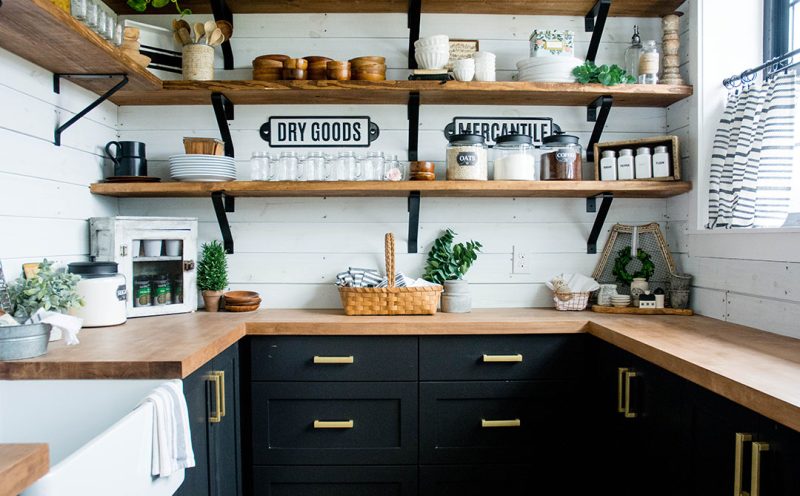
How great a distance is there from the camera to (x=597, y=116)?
2.63 metres

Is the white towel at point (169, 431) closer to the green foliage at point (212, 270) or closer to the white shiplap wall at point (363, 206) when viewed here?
the green foliage at point (212, 270)

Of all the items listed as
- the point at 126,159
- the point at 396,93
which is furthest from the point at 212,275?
the point at 396,93

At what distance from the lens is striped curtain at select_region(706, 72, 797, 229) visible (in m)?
1.87

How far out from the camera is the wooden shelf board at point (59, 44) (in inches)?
60.9

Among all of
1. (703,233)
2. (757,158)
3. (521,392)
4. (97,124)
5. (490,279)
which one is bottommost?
(521,392)

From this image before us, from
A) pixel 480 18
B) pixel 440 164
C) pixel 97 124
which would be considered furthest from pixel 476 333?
pixel 97 124

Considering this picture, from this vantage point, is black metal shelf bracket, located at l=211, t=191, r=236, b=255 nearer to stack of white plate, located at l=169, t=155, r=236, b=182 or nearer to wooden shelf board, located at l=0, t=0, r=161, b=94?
stack of white plate, located at l=169, t=155, r=236, b=182

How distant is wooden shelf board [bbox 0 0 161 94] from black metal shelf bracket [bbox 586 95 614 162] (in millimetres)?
1883

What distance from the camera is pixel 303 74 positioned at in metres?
2.37

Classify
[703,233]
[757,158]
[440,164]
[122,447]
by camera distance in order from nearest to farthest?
[122,447], [757,158], [703,233], [440,164]

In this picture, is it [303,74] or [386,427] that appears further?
[303,74]

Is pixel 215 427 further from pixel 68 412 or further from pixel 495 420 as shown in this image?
pixel 495 420

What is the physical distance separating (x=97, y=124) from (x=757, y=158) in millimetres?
2581

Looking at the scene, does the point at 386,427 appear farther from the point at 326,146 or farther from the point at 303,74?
the point at 303,74
